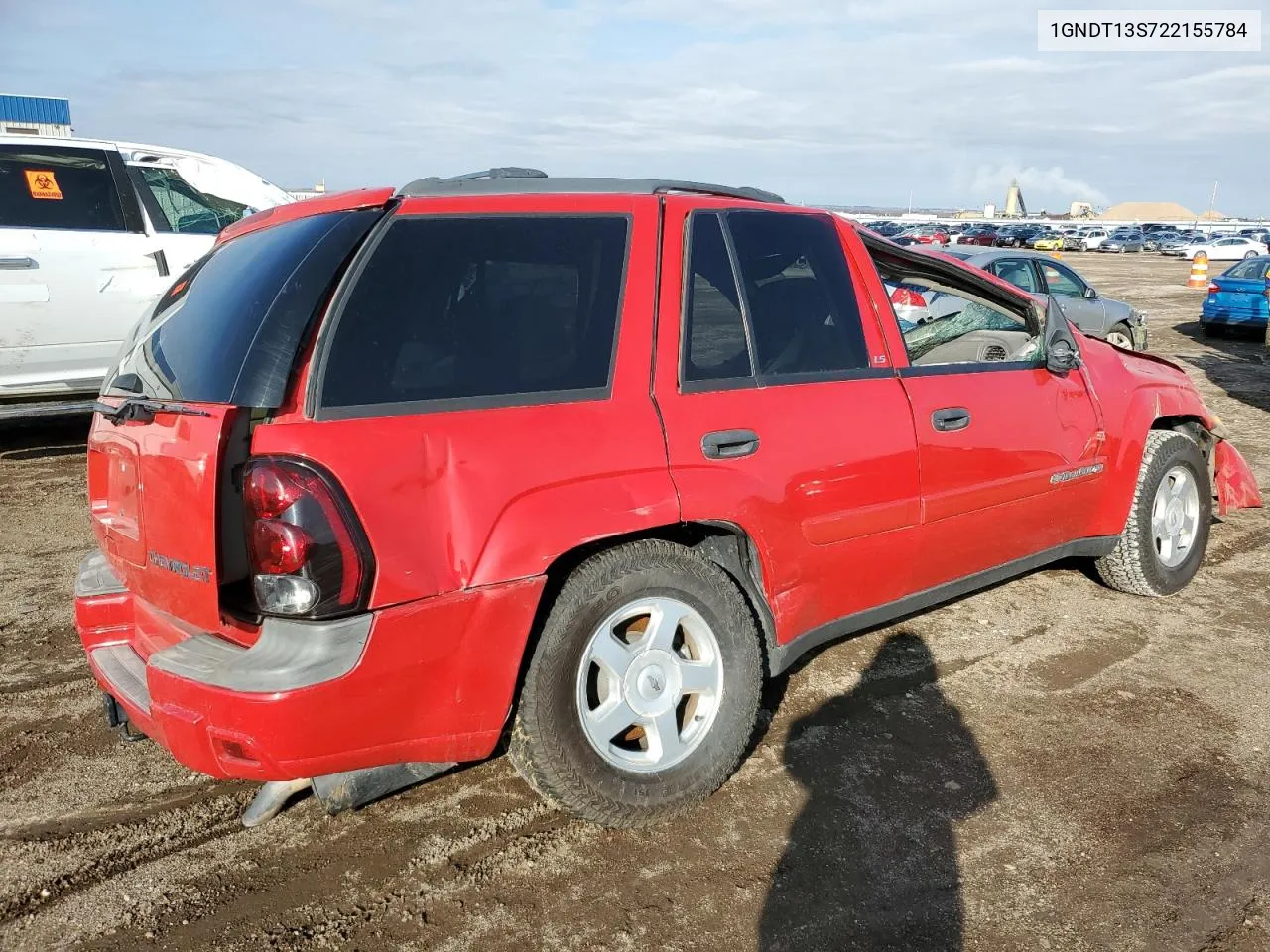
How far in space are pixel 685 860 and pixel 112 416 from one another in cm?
194

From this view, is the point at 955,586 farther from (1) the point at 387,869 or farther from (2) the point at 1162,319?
(2) the point at 1162,319

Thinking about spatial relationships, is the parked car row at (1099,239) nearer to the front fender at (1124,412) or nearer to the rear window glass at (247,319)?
the front fender at (1124,412)

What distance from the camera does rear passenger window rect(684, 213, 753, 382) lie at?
3.00 meters

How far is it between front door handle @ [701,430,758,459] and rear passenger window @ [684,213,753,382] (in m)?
0.18

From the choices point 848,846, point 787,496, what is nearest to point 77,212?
point 787,496

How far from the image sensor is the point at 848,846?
2.84 meters

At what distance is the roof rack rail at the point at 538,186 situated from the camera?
279 centimetres

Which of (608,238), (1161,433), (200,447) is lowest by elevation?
(1161,433)

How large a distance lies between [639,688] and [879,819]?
0.83m

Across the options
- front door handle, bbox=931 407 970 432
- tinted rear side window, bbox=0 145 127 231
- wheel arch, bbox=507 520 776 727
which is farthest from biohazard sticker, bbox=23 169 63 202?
front door handle, bbox=931 407 970 432

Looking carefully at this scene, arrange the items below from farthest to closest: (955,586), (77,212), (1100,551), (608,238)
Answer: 1. (77,212)
2. (1100,551)
3. (955,586)
4. (608,238)

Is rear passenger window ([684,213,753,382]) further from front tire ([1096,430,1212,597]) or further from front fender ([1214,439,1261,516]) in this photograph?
front fender ([1214,439,1261,516])

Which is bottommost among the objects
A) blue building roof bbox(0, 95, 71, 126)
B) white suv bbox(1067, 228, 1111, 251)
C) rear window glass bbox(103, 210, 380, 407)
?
rear window glass bbox(103, 210, 380, 407)

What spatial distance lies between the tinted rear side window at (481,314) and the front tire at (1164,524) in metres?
2.93
